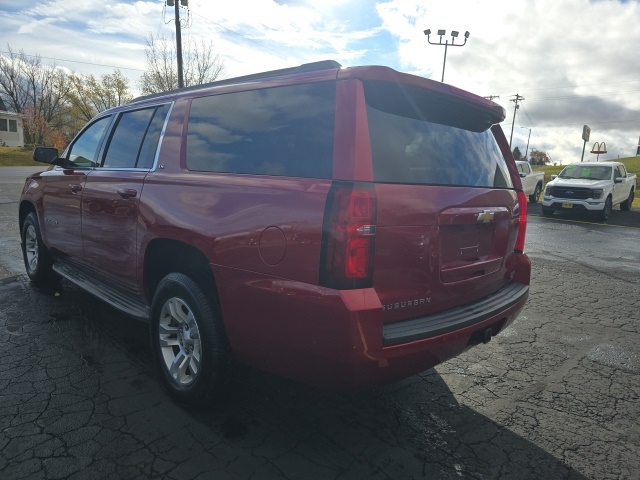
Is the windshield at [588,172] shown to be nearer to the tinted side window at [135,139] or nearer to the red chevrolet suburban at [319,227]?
the red chevrolet suburban at [319,227]

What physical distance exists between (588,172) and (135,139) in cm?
1652

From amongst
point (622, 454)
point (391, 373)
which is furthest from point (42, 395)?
point (622, 454)

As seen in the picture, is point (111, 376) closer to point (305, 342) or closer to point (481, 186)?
point (305, 342)

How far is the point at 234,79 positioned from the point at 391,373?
6.86 feet

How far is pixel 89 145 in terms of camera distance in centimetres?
446

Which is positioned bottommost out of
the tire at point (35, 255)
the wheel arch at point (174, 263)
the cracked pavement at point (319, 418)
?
the cracked pavement at point (319, 418)

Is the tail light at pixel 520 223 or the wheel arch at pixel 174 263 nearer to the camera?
the wheel arch at pixel 174 263

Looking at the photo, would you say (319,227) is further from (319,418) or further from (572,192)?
(572,192)

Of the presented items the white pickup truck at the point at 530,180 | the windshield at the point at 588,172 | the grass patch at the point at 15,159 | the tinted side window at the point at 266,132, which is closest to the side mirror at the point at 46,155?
the tinted side window at the point at 266,132

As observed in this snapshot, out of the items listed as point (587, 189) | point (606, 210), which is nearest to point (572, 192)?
point (587, 189)

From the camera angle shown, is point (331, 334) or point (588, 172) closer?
point (331, 334)

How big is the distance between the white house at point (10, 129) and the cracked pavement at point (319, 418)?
220 feet

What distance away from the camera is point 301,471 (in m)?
2.29

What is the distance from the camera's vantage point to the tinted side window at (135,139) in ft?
11.3
